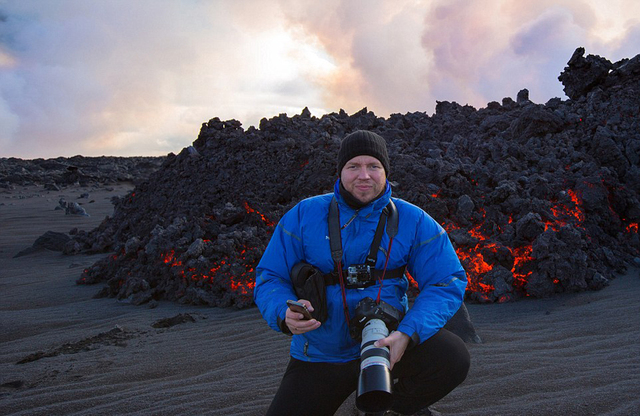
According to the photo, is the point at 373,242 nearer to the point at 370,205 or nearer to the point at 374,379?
the point at 370,205

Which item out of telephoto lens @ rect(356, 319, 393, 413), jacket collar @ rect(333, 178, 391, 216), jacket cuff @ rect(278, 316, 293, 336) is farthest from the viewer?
jacket collar @ rect(333, 178, 391, 216)

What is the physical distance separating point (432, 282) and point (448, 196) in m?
4.78

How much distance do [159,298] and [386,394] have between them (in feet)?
17.1

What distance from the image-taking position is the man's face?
2.43m

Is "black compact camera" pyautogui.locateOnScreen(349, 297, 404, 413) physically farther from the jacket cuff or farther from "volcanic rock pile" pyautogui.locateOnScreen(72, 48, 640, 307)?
"volcanic rock pile" pyautogui.locateOnScreen(72, 48, 640, 307)

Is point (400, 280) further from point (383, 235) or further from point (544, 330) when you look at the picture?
point (544, 330)

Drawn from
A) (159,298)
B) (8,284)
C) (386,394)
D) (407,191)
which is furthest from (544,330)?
(8,284)

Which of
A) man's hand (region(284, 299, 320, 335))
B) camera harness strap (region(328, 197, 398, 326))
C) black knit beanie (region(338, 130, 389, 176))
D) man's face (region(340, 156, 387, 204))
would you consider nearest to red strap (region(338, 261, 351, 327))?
camera harness strap (region(328, 197, 398, 326))

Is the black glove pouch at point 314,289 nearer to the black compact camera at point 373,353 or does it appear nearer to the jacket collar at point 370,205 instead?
the black compact camera at point 373,353

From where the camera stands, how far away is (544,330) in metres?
4.64

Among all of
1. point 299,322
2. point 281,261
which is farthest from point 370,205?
point 299,322

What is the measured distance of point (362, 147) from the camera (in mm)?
2482

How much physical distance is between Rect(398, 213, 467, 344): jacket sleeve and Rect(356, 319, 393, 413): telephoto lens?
0.21 metres

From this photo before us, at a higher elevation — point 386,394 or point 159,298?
point 386,394
